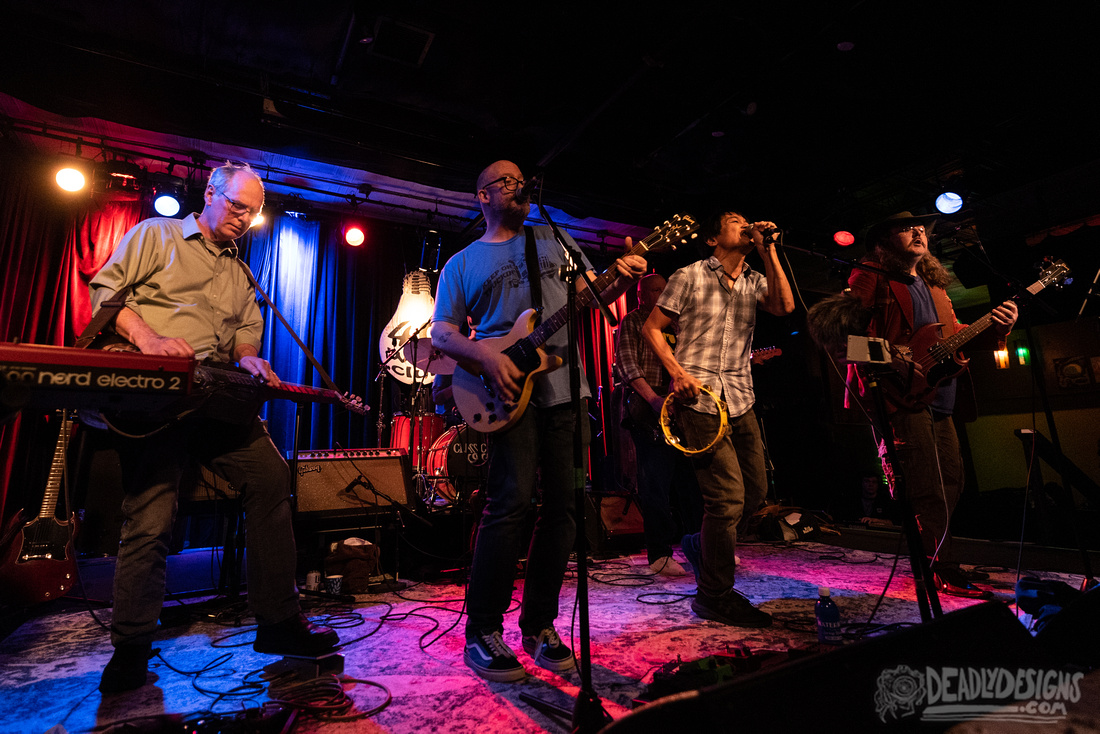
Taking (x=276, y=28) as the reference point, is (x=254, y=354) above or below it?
below

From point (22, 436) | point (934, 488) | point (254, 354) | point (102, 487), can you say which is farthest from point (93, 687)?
point (22, 436)

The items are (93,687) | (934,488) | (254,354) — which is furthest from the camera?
(934,488)

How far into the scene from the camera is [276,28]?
16.9ft

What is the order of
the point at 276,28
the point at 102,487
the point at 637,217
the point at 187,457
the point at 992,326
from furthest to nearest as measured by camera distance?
1. the point at 637,217
2. the point at 276,28
3. the point at 102,487
4. the point at 992,326
5. the point at 187,457

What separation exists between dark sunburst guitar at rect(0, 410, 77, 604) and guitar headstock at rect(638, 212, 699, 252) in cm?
326

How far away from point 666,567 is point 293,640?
3.04 metres

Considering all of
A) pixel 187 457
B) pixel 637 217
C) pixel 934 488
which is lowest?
pixel 934 488

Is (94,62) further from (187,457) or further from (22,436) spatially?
(187,457)

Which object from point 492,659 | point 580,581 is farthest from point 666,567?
point 580,581

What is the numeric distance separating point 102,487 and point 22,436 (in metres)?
2.60

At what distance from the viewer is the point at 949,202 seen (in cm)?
730

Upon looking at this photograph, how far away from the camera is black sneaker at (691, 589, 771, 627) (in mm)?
2789

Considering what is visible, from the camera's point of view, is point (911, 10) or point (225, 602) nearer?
point (225, 602)

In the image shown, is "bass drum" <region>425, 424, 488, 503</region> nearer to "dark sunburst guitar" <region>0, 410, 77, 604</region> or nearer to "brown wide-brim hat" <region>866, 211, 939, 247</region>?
"dark sunburst guitar" <region>0, 410, 77, 604</region>
